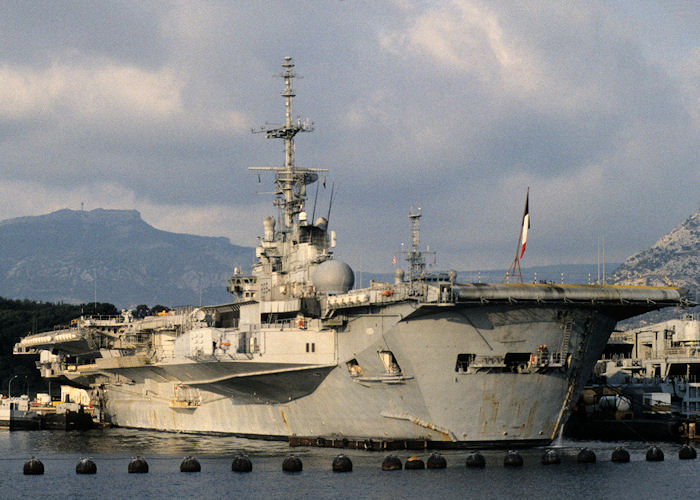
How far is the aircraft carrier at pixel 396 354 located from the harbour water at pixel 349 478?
1225 millimetres

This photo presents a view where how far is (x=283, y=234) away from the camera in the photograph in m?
50.6

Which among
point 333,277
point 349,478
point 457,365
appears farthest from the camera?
point 333,277

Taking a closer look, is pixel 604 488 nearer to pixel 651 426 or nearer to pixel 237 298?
pixel 651 426

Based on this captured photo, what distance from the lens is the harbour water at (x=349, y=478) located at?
103ft

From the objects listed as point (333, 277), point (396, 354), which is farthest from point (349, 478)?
point (333, 277)

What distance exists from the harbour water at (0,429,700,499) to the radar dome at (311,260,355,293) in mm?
6451

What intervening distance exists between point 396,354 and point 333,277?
17.7ft

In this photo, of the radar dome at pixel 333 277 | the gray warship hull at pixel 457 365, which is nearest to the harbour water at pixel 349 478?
the gray warship hull at pixel 457 365

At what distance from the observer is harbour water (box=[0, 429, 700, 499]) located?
31.5 metres

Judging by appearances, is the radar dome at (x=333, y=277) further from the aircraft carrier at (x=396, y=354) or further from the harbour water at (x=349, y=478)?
the harbour water at (x=349, y=478)

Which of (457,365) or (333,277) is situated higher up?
(333,277)

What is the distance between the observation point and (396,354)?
38656 millimetres

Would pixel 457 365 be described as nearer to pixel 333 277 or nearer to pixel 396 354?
pixel 396 354

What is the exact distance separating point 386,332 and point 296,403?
22.9 ft
